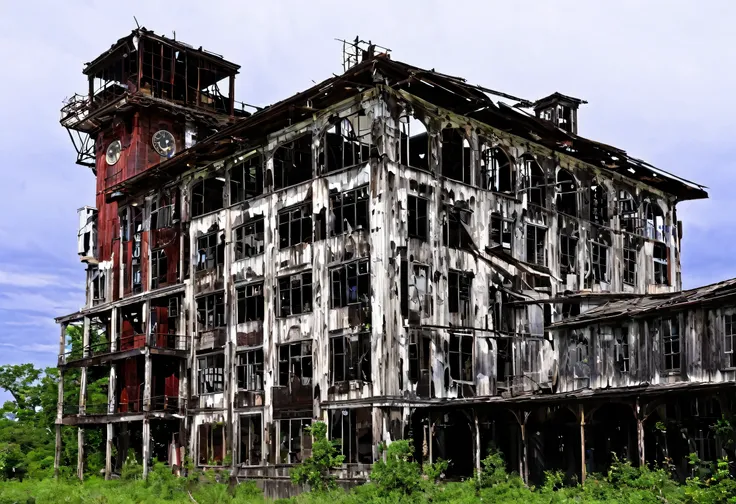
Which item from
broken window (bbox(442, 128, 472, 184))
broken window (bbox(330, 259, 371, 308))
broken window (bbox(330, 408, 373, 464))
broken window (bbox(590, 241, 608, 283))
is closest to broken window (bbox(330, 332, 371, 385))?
broken window (bbox(330, 408, 373, 464))

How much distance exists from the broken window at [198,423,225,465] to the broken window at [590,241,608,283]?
1960 centimetres

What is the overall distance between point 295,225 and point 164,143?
17.8m

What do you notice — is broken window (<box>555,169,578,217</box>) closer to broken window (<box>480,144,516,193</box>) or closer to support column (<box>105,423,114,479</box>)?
broken window (<box>480,144,516,193</box>)

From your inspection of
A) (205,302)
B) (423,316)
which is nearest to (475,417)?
(423,316)

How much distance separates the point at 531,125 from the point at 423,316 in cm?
1112

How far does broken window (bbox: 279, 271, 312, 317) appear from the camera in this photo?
4106 centimetres

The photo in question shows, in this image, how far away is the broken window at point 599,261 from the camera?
47656 millimetres

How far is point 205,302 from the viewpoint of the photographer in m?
47.2

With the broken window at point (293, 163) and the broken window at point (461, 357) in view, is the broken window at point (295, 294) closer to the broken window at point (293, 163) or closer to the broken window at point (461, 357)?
the broken window at point (293, 163)

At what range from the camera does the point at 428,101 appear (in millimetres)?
40844

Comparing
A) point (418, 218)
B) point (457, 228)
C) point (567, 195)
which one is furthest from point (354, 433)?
point (567, 195)

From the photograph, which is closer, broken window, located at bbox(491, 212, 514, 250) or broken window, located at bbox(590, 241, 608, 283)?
broken window, located at bbox(491, 212, 514, 250)

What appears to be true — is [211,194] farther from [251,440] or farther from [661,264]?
[661,264]

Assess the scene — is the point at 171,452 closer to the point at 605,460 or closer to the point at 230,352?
the point at 230,352
